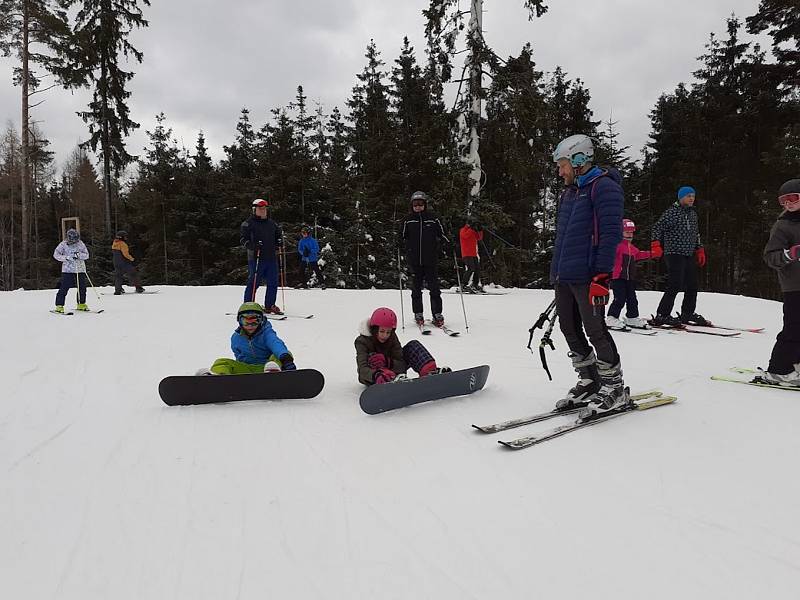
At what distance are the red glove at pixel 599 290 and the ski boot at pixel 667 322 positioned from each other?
213 inches

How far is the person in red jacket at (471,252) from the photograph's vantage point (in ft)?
42.2

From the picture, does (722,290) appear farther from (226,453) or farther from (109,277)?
(109,277)

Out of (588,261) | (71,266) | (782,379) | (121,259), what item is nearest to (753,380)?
(782,379)

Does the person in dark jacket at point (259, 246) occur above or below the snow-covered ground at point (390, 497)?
above

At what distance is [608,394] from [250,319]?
3.24m

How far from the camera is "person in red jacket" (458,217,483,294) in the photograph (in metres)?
12.9

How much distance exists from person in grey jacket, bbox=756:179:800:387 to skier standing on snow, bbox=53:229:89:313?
11383mm

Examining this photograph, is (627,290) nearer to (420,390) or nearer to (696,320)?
(696,320)

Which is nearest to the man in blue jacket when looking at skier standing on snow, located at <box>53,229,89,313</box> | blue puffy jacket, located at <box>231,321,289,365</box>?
blue puffy jacket, located at <box>231,321,289,365</box>

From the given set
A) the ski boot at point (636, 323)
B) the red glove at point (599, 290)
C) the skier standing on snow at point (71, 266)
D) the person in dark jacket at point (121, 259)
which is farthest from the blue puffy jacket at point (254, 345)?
the person in dark jacket at point (121, 259)

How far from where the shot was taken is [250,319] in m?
4.61

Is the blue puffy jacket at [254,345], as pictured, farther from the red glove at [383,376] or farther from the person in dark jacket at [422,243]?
the person in dark jacket at [422,243]

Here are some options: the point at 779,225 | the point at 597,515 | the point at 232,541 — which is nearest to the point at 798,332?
the point at 779,225

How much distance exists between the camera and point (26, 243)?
20.9 m
